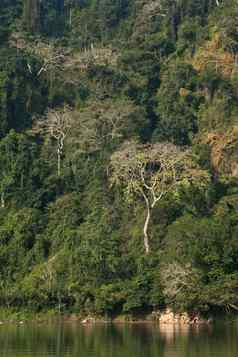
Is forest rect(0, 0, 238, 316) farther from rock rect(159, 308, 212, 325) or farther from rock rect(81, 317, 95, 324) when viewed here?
rock rect(159, 308, 212, 325)

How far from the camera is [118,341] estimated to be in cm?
4075

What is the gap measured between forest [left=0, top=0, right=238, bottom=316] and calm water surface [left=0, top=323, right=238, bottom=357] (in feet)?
12.5

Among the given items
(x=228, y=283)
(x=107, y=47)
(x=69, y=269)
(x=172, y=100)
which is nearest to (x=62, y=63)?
(x=107, y=47)

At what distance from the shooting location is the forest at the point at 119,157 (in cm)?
5366

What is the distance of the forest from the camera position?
5366 cm

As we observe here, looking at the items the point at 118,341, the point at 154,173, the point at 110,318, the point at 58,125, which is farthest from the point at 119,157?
the point at 118,341

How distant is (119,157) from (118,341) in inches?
826

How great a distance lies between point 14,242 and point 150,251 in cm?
928

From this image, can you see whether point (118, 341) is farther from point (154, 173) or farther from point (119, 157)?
point (154, 173)

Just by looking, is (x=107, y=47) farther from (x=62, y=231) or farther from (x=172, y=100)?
(x=62, y=231)

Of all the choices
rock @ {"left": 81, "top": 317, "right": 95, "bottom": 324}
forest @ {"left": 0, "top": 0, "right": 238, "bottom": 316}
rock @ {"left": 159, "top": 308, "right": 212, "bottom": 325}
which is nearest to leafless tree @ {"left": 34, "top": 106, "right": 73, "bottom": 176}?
forest @ {"left": 0, "top": 0, "right": 238, "bottom": 316}

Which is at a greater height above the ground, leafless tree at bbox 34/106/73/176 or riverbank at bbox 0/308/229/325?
leafless tree at bbox 34/106/73/176

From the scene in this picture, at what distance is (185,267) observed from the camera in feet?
170

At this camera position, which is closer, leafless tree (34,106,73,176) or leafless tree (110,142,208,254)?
leafless tree (110,142,208,254)
